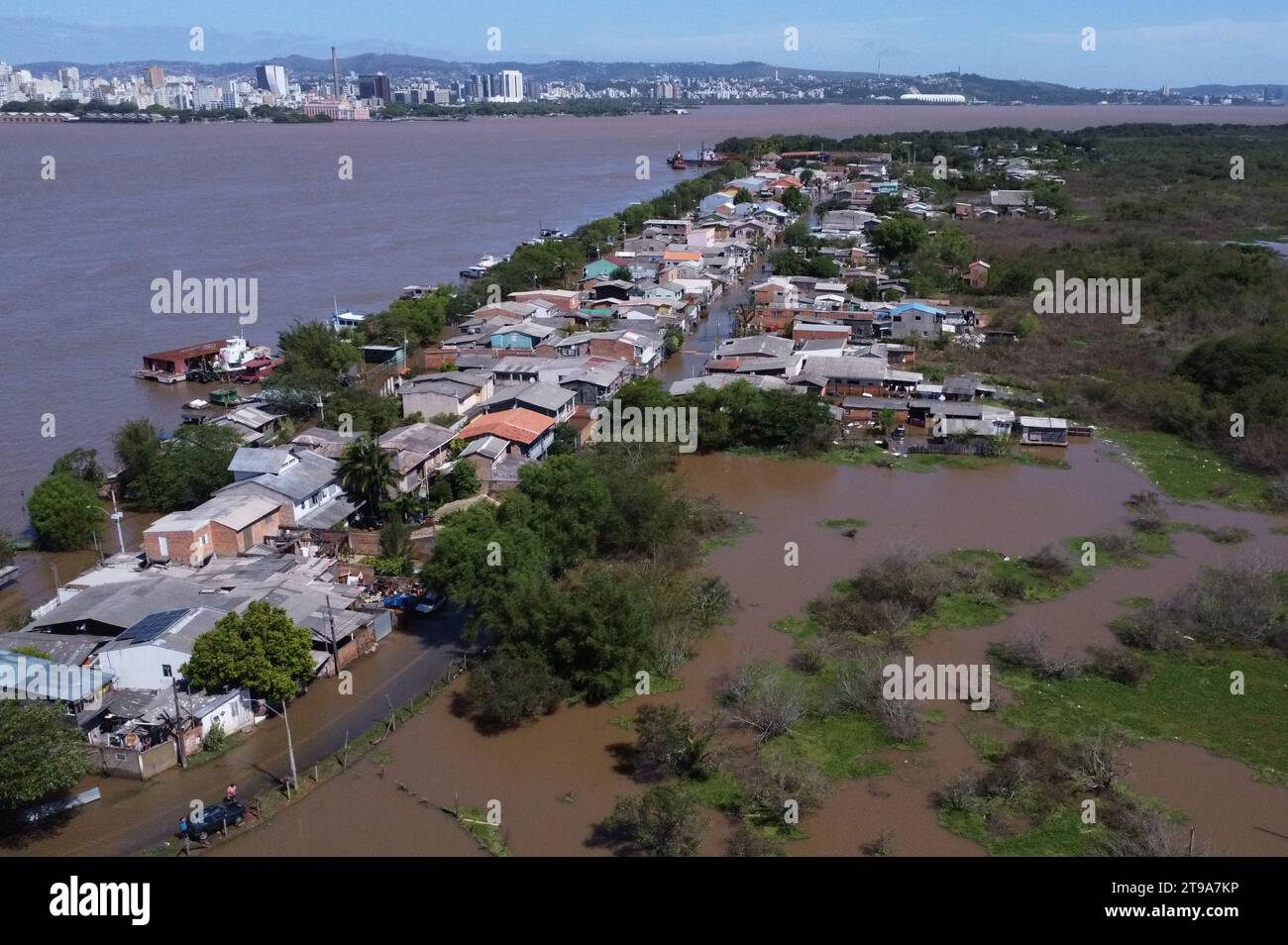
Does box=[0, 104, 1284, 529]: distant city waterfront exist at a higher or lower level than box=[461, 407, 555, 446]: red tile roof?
higher

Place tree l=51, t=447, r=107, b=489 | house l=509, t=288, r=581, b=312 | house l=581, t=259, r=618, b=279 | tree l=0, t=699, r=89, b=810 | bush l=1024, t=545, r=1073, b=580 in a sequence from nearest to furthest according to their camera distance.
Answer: tree l=0, t=699, r=89, b=810, bush l=1024, t=545, r=1073, b=580, tree l=51, t=447, r=107, b=489, house l=509, t=288, r=581, b=312, house l=581, t=259, r=618, b=279

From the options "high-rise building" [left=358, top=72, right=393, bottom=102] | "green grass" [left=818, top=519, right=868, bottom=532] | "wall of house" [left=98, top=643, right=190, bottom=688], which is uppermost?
"high-rise building" [left=358, top=72, right=393, bottom=102]

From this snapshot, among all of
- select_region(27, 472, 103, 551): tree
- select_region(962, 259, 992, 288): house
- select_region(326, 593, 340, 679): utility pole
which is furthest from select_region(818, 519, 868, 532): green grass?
select_region(962, 259, 992, 288): house

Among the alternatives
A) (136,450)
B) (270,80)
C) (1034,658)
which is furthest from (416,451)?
(270,80)

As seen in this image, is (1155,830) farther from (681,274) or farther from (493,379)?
(681,274)

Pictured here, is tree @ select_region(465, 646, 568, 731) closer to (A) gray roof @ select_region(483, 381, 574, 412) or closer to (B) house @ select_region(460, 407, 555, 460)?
(B) house @ select_region(460, 407, 555, 460)

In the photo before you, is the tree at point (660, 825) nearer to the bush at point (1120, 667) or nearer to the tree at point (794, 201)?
the bush at point (1120, 667)
